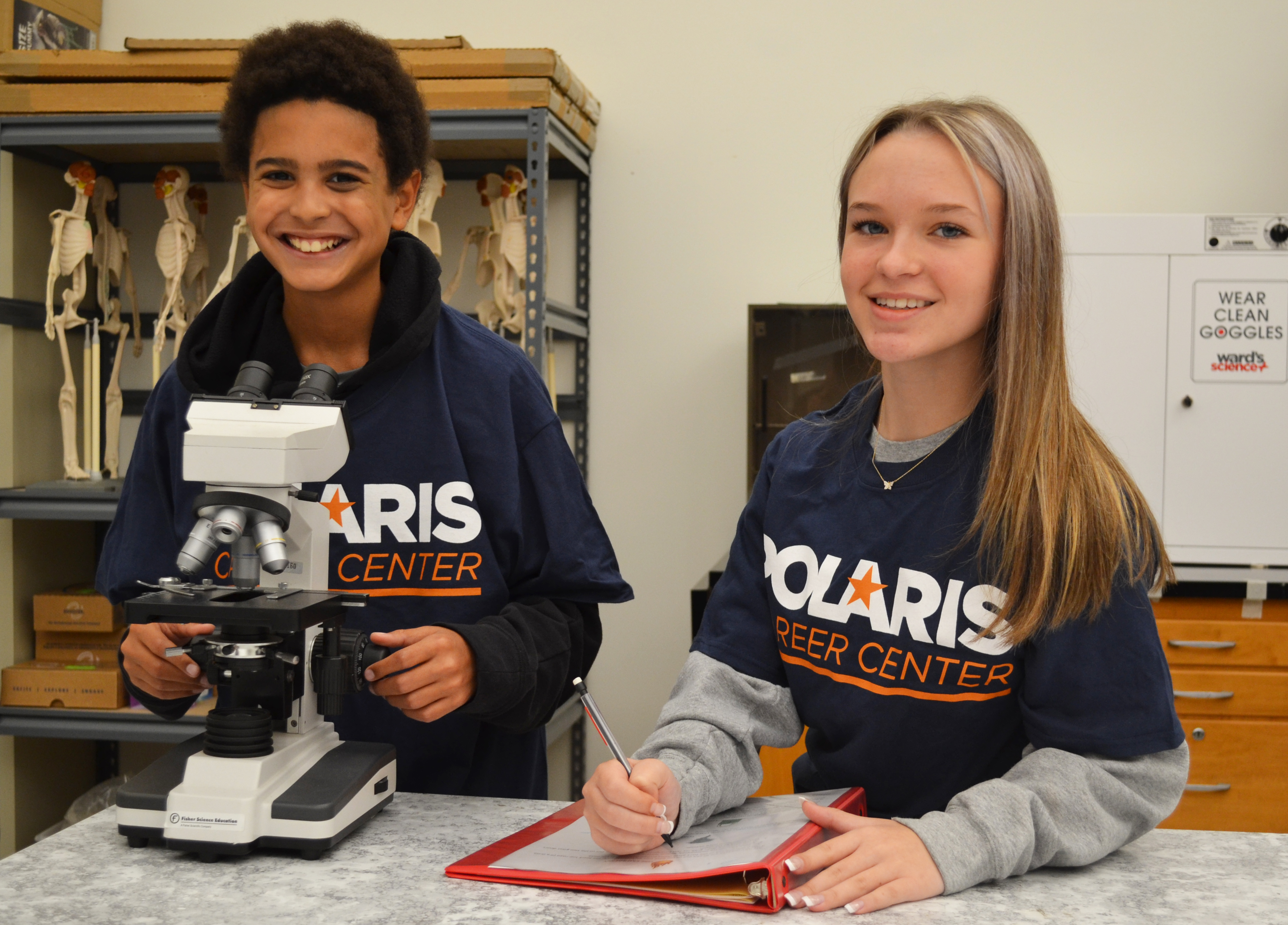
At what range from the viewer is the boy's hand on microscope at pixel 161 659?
1.09 metres

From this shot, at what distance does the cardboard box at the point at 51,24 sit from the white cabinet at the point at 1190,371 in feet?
8.25

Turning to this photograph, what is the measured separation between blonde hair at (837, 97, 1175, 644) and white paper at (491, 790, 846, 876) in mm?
269

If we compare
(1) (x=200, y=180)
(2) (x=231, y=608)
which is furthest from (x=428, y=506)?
(1) (x=200, y=180)

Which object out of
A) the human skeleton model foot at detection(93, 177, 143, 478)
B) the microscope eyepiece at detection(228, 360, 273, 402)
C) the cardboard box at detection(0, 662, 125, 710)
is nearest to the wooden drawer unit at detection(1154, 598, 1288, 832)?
the microscope eyepiece at detection(228, 360, 273, 402)

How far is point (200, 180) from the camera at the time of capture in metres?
2.89

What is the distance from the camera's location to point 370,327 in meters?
1.32

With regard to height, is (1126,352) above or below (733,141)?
below

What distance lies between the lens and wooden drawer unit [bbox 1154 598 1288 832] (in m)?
2.22

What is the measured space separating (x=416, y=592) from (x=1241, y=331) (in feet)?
6.57

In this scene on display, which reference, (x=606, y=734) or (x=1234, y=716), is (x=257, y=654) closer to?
(x=606, y=734)

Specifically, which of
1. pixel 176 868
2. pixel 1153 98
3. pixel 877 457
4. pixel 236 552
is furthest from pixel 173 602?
pixel 1153 98

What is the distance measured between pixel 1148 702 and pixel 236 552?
0.82 meters

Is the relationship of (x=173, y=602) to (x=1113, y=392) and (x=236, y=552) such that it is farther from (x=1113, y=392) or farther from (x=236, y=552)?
(x=1113, y=392)

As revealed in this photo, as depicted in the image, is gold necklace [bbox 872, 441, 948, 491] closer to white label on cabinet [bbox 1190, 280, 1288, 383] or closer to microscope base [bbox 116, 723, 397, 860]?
microscope base [bbox 116, 723, 397, 860]
